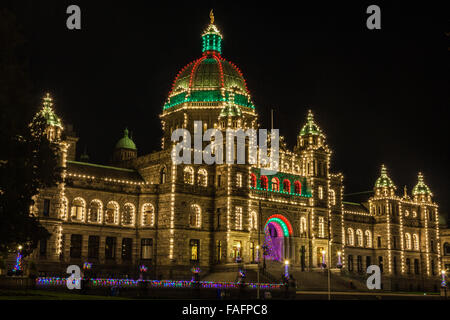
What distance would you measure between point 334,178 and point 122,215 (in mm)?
33203

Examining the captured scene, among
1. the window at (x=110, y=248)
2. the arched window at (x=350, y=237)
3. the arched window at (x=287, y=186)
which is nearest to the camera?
the window at (x=110, y=248)

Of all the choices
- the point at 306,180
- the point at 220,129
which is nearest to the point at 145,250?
the point at 220,129

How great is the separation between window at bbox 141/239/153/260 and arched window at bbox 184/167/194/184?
8.50 m

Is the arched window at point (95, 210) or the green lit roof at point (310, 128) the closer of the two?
the arched window at point (95, 210)

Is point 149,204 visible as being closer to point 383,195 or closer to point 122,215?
point 122,215

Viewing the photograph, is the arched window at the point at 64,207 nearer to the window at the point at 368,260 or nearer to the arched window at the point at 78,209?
the arched window at the point at 78,209

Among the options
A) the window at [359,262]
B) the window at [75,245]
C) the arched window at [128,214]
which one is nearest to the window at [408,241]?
the window at [359,262]

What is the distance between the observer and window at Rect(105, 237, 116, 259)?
236ft

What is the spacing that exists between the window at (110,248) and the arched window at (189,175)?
36.8 ft

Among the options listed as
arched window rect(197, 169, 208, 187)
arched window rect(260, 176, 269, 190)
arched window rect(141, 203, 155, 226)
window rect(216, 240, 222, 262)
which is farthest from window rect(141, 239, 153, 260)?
arched window rect(260, 176, 269, 190)

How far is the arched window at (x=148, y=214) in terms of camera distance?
242 ft

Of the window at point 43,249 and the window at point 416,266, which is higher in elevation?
the window at point 43,249

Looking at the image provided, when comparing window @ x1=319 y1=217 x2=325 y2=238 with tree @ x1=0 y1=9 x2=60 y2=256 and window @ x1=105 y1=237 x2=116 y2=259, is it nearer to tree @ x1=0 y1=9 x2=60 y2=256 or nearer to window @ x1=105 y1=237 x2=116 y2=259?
window @ x1=105 y1=237 x2=116 y2=259

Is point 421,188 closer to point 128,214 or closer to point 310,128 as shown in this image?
point 310,128
